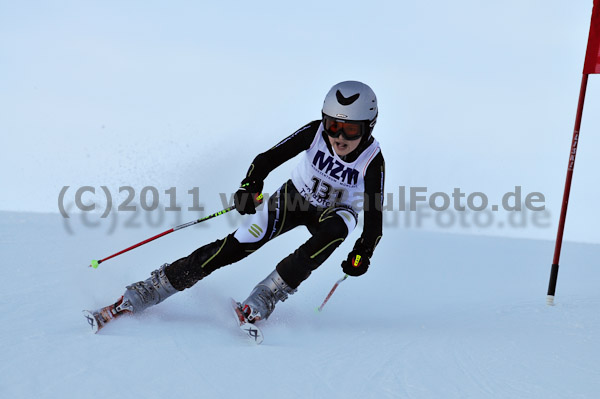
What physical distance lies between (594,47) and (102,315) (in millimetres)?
4322

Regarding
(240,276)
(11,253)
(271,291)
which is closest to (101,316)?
(271,291)

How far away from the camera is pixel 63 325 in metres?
3.41

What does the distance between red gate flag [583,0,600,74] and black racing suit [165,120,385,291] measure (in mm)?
2199

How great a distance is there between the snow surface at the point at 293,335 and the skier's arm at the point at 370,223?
480 mm

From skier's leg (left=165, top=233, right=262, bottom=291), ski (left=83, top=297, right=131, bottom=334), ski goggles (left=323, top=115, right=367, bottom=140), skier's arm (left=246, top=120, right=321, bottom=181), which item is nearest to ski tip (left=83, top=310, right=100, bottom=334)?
ski (left=83, top=297, right=131, bottom=334)

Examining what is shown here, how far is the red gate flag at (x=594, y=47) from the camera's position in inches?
180

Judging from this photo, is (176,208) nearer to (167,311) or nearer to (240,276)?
(240,276)

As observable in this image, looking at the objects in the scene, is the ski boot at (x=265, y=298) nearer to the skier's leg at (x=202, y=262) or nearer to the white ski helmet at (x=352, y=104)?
the skier's leg at (x=202, y=262)

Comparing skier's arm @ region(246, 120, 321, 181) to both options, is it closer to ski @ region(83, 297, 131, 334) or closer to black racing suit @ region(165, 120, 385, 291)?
black racing suit @ region(165, 120, 385, 291)

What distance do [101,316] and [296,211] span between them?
1.46 meters

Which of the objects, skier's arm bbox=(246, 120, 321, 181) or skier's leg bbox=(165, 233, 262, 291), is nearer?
skier's leg bbox=(165, 233, 262, 291)

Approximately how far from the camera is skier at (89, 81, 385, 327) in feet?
11.6

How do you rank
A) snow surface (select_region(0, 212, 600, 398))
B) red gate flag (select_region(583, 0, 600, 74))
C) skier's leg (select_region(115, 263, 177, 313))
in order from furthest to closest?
red gate flag (select_region(583, 0, 600, 74))
skier's leg (select_region(115, 263, 177, 313))
snow surface (select_region(0, 212, 600, 398))

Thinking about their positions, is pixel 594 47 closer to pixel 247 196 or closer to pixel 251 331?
pixel 247 196
